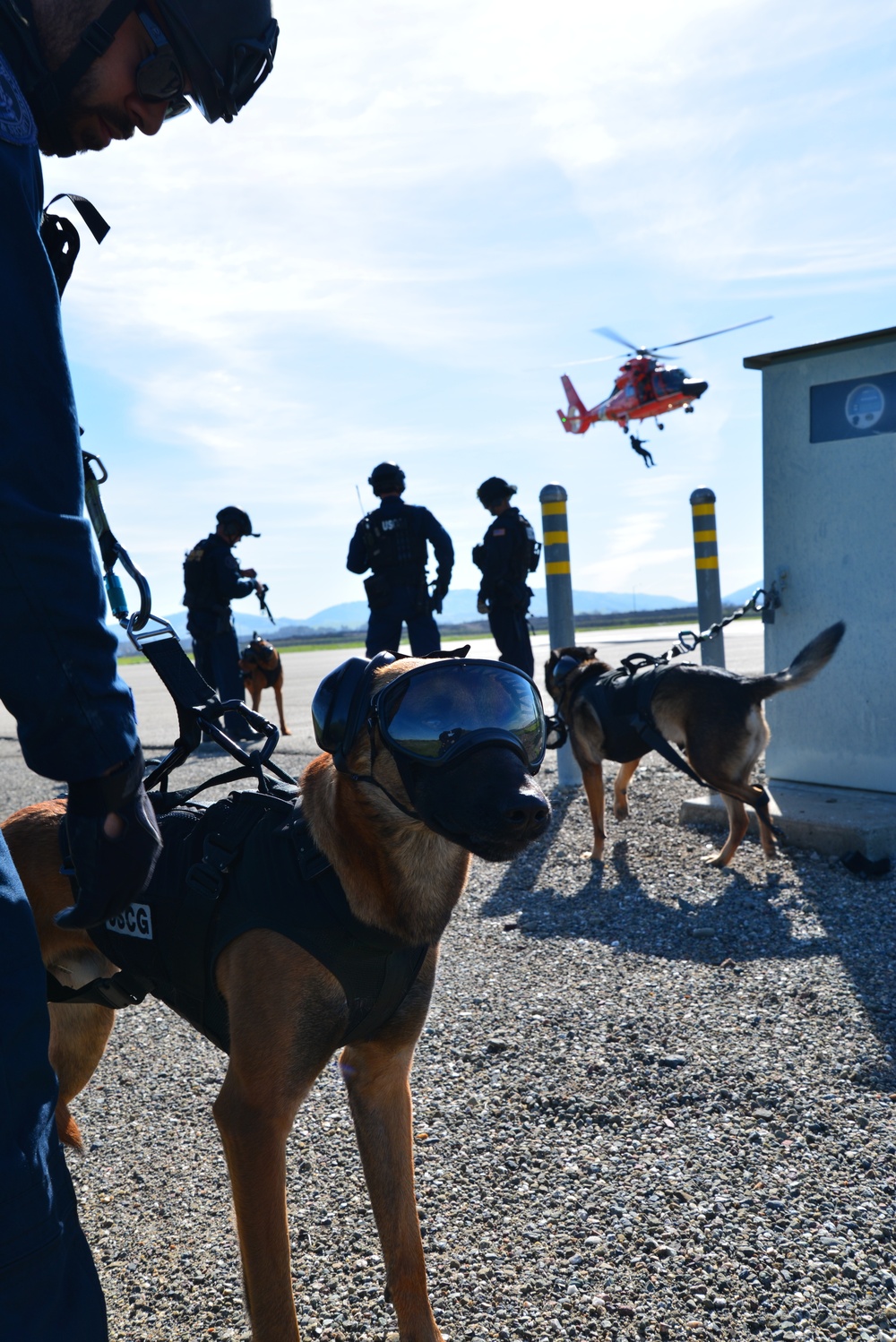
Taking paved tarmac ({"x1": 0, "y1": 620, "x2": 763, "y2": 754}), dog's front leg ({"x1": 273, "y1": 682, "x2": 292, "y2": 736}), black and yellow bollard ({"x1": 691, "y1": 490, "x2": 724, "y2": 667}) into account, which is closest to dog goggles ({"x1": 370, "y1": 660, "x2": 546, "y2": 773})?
paved tarmac ({"x1": 0, "y1": 620, "x2": 763, "y2": 754})

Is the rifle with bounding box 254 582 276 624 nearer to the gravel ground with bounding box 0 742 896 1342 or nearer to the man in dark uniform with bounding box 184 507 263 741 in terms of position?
the man in dark uniform with bounding box 184 507 263 741

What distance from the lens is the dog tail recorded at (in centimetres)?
545

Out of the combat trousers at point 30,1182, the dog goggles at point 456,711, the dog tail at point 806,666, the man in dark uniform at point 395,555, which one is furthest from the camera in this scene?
the man in dark uniform at point 395,555

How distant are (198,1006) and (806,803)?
4.78 m

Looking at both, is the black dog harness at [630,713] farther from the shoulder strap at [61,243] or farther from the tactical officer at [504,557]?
the shoulder strap at [61,243]

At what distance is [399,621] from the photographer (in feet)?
30.3

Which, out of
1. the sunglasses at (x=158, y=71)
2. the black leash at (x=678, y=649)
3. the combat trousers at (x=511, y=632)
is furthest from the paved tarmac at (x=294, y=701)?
the sunglasses at (x=158, y=71)

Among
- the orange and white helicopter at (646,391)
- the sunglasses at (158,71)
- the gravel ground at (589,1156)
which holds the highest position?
the orange and white helicopter at (646,391)

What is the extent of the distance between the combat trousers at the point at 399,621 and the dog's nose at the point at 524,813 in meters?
7.06

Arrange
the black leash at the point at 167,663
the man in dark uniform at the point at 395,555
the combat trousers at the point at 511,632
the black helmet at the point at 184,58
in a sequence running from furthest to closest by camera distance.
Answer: the combat trousers at the point at 511,632
the man in dark uniform at the point at 395,555
the black leash at the point at 167,663
the black helmet at the point at 184,58

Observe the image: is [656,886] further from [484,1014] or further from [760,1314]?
[760,1314]

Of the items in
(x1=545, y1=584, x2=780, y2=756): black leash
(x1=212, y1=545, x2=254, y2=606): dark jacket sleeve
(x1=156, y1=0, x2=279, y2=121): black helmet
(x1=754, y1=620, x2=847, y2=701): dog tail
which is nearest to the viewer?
(x1=156, y1=0, x2=279, y2=121): black helmet

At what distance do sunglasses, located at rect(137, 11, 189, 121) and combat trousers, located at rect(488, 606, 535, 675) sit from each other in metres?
7.80

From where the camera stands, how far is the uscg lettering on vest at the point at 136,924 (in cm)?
210
